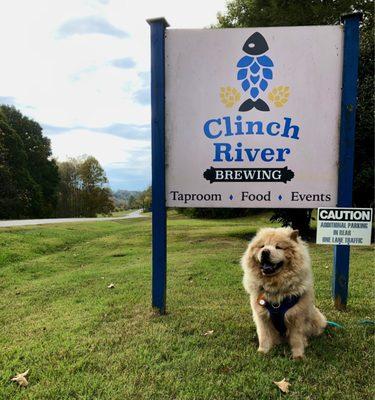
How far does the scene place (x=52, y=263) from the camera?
38.1ft

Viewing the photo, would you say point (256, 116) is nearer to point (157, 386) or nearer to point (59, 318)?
point (157, 386)

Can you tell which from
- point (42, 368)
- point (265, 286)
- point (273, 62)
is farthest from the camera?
point (273, 62)

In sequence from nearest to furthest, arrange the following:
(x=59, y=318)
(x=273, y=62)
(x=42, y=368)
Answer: (x=42, y=368), (x=273, y=62), (x=59, y=318)

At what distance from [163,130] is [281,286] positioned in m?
2.65

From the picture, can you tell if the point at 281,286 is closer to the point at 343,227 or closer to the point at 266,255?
the point at 266,255

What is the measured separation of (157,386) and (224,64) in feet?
13.4

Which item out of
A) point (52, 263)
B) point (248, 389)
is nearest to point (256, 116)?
point (248, 389)

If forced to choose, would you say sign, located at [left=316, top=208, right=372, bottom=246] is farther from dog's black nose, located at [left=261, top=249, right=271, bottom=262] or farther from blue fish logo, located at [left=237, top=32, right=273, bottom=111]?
blue fish logo, located at [left=237, top=32, right=273, bottom=111]

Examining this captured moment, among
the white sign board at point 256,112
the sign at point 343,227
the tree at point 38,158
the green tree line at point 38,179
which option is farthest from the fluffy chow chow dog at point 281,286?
the tree at point 38,158

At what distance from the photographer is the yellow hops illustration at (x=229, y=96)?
5.14m

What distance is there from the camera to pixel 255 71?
16.8ft

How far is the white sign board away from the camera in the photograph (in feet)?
16.8

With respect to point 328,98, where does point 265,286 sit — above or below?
below

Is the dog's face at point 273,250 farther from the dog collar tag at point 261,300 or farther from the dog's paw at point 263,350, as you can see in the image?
the dog's paw at point 263,350
